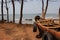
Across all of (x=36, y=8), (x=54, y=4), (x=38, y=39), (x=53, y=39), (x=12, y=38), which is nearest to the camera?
(x=53, y=39)

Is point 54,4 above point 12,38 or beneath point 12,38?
above

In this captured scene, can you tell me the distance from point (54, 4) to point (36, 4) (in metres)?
2.32

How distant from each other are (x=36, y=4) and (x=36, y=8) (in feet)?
1.61

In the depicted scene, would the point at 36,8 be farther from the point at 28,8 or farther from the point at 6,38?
the point at 6,38

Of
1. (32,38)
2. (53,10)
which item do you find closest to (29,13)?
(53,10)

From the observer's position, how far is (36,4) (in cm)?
1864

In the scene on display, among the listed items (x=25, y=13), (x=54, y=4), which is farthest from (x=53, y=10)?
(x=25, y=13)

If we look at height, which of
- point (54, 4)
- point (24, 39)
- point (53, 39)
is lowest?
point (24, 39)

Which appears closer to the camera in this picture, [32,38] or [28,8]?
[32,38]

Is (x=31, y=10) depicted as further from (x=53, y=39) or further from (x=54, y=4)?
(x=53, y=39)

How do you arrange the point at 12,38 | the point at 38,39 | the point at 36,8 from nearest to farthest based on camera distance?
1. the point at 38,39
2. the point at 12,38
3. the point at 36,8

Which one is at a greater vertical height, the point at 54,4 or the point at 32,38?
the point at 54,4

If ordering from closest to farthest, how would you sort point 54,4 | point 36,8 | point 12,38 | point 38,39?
point 38,39, point 12,38, point 54,4, point 36,8

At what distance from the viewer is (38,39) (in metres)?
5.24
